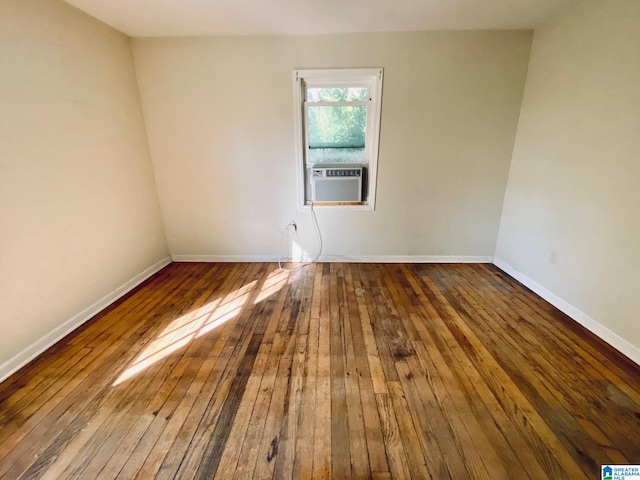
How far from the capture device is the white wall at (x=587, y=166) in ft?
6.11

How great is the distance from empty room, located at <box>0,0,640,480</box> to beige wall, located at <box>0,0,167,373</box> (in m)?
0.02

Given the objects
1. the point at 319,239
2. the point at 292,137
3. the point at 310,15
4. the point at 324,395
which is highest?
the point at 310,15

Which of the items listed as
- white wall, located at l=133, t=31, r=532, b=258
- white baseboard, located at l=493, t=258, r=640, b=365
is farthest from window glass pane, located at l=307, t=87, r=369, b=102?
white baseboard, located at l=493, t=258, r=640, b=365

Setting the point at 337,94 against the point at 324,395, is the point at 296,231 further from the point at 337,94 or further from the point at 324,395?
the point at 324,395

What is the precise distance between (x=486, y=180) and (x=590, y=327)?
1.67m

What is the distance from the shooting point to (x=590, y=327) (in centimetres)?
213

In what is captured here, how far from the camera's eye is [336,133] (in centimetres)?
317

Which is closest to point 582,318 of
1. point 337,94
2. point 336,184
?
point 336,184

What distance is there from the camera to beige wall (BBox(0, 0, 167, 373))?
1.76m

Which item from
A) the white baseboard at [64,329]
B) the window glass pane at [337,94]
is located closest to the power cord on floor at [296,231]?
the window glass pane at [337,94]

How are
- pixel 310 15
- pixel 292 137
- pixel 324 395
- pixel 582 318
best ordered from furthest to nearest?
pixel 292 137, pixel 310 15, pixel 582 318, pixel 324 395

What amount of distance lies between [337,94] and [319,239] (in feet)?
5.33

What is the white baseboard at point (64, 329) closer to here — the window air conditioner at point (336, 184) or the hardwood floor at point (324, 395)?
the hardwood floor at point (324, 395)

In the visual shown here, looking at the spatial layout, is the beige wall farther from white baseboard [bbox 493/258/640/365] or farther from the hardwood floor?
white baseboard [bbox 493/258/640/365]
